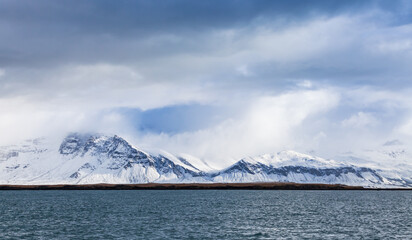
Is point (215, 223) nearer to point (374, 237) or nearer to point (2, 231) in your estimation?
point (374, 237)

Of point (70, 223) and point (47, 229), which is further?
point (70, 223)

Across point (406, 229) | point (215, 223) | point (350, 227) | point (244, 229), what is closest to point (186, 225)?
point (215, 223)

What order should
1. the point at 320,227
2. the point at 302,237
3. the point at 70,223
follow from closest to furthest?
the point at 302,237 → the point at 320,227 → the point at 70,223

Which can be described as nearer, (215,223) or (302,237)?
(302,237)

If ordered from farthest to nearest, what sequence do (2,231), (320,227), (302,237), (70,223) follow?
(70,223) < (320,227) < (2,231) < (302,237)

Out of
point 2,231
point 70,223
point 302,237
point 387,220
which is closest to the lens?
point 302,237

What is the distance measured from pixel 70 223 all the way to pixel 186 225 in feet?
80.3

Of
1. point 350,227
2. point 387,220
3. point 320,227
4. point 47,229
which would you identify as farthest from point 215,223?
point 387,220

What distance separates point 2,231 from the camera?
265 feet

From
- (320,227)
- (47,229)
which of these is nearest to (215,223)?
(320,227)

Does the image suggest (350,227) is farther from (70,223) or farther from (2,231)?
(2,231)

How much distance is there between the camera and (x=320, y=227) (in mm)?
86125

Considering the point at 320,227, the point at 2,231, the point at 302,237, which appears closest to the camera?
the point at 302,237

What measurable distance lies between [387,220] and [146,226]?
2131 inches
